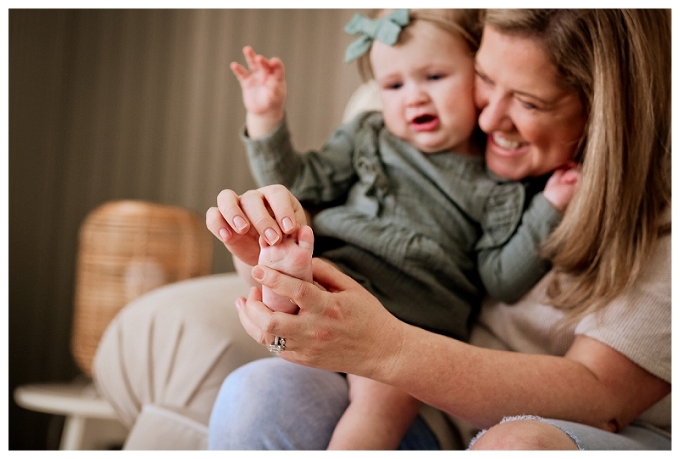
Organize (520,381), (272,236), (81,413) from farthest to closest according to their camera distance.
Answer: (81,413), (520,381), (272,236)

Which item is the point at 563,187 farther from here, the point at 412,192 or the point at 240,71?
the point at 240,71

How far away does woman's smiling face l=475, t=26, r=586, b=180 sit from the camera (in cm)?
65

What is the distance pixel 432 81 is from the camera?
69 centimetres

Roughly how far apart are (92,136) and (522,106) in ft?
4.77

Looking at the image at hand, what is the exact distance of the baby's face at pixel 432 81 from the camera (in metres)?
0.68

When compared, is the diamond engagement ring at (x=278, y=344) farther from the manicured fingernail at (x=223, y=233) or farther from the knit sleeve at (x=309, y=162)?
the knit sleeve at (x=309, y=162)

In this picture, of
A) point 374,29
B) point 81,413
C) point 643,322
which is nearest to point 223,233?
point 374,29

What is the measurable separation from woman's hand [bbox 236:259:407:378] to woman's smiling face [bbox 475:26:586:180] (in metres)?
0.25

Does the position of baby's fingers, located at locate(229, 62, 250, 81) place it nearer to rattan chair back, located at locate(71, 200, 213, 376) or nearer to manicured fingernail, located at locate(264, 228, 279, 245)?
manicured fingernail, located at locate(264, 228, 279, 245)

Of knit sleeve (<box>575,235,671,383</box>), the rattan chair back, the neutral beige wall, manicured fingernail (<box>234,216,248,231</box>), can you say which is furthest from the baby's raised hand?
the rattan chair back

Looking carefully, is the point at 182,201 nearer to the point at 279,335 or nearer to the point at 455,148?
the point at 455,148

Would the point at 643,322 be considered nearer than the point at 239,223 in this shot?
No

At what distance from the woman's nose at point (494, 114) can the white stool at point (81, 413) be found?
3.20ft
